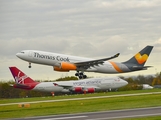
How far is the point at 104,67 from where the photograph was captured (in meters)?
76.2

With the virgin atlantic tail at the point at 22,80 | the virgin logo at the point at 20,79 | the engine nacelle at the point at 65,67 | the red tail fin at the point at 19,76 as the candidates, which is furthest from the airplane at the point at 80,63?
the virgin logo at the point at 20,79

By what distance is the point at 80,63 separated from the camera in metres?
72.1

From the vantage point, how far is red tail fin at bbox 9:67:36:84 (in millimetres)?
87562

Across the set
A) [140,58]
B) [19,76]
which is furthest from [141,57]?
[19,76]

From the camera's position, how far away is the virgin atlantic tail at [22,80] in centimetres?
8580

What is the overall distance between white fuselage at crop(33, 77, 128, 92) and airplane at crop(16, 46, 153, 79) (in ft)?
Answer: 8.27

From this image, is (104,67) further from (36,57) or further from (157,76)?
(157,76)

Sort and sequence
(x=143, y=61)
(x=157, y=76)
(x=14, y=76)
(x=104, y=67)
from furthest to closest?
(x=157, y=76)
(x=14, y=76)
(x=143, y=61)
(x=104, y=67)

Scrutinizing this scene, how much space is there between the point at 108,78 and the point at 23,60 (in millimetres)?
17088

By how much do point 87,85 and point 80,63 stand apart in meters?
9.45

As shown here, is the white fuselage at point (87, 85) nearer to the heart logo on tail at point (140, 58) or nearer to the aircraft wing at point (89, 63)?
the heart logo on tail at point (140, 58)

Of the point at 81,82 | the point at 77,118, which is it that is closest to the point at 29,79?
the point at 81,82

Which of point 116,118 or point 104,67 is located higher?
point 104,67

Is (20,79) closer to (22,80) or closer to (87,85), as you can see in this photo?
(22,80)
